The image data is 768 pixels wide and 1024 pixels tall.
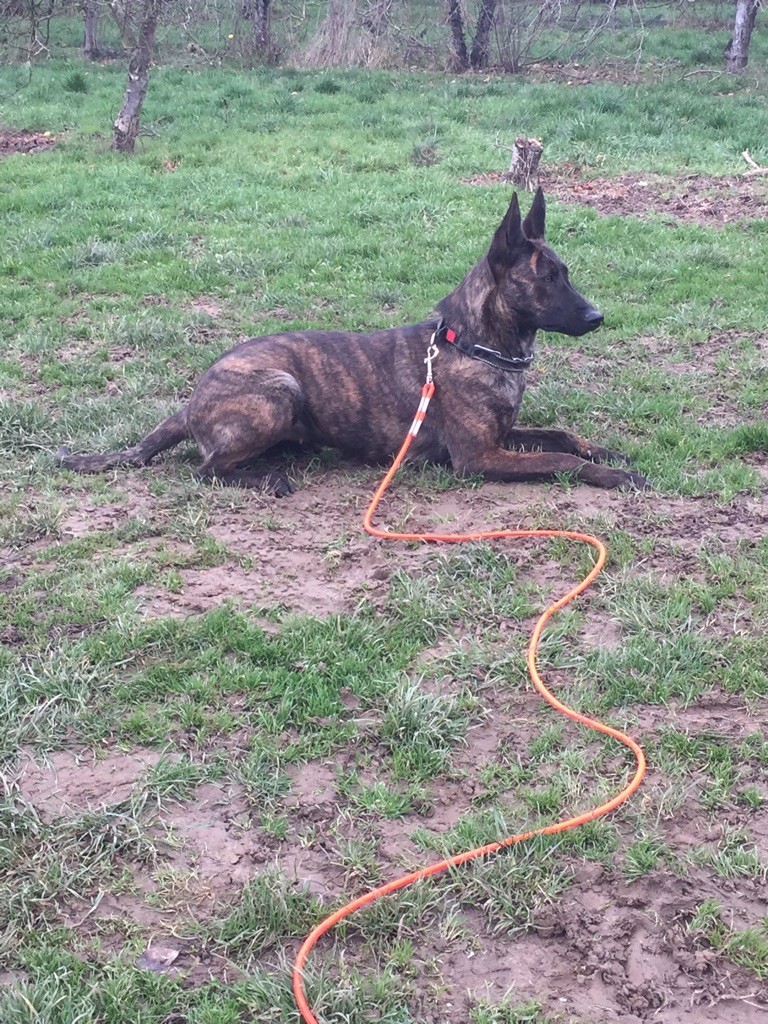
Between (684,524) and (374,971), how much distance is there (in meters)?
2.82

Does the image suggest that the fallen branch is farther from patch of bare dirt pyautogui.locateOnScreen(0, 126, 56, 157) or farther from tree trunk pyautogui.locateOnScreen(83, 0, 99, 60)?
tree trunk pyautogui.locateOnScreen(83, 0, 99, 60)

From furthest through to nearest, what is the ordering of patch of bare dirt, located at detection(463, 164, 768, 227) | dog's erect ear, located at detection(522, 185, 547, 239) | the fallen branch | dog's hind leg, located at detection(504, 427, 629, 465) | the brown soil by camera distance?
1. the fallen branch
2. patch of bare dirt, located at detection(463, 164, 768, 227)
3. dog's hind leg, located at detection(504, 427, 629, 465)
4. dog's erect ear, located at detection(522, 185, 547, 239)
5. the brown soil

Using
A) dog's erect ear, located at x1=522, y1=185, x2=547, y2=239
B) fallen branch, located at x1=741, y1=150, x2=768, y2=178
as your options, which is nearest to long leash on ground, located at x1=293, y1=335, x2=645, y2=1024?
dog's erect ear, located at x1=522, y1=185, x2=547, y2=239

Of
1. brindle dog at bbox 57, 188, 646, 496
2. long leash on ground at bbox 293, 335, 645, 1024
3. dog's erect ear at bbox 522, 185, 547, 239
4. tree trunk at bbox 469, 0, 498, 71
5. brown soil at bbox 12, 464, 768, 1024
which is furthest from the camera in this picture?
tree trunk at bbox 469, 0, 498, 71

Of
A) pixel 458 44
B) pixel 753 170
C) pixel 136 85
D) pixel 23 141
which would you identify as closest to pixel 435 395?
pixel 753 170

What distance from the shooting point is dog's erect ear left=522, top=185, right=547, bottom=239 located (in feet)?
17.6

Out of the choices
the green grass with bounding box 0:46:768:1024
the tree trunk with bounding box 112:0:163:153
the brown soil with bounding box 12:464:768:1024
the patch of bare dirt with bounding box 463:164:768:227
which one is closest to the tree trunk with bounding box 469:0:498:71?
the tree trunk with bounding box 112:0:163:153

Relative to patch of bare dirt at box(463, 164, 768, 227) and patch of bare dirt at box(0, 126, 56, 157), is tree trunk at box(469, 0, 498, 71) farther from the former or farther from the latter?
patch of bare dirt at box(0, 126, 56, 157)

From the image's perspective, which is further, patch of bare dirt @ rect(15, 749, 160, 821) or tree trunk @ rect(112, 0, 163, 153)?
tree trunk @ rect(112, 0, 163, 153)

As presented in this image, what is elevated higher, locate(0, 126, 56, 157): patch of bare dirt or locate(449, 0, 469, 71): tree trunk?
locate(449, 0, 469, 71): tree trunk

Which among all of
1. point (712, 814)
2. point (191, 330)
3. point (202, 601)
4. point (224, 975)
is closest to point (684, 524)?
point (712, 814)

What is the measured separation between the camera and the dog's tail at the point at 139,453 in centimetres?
551

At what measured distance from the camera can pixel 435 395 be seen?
5.36 m

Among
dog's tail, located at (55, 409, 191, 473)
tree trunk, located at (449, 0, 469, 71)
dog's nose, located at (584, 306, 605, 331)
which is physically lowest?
dog's tail, located at (55, 409, 191, 473)
